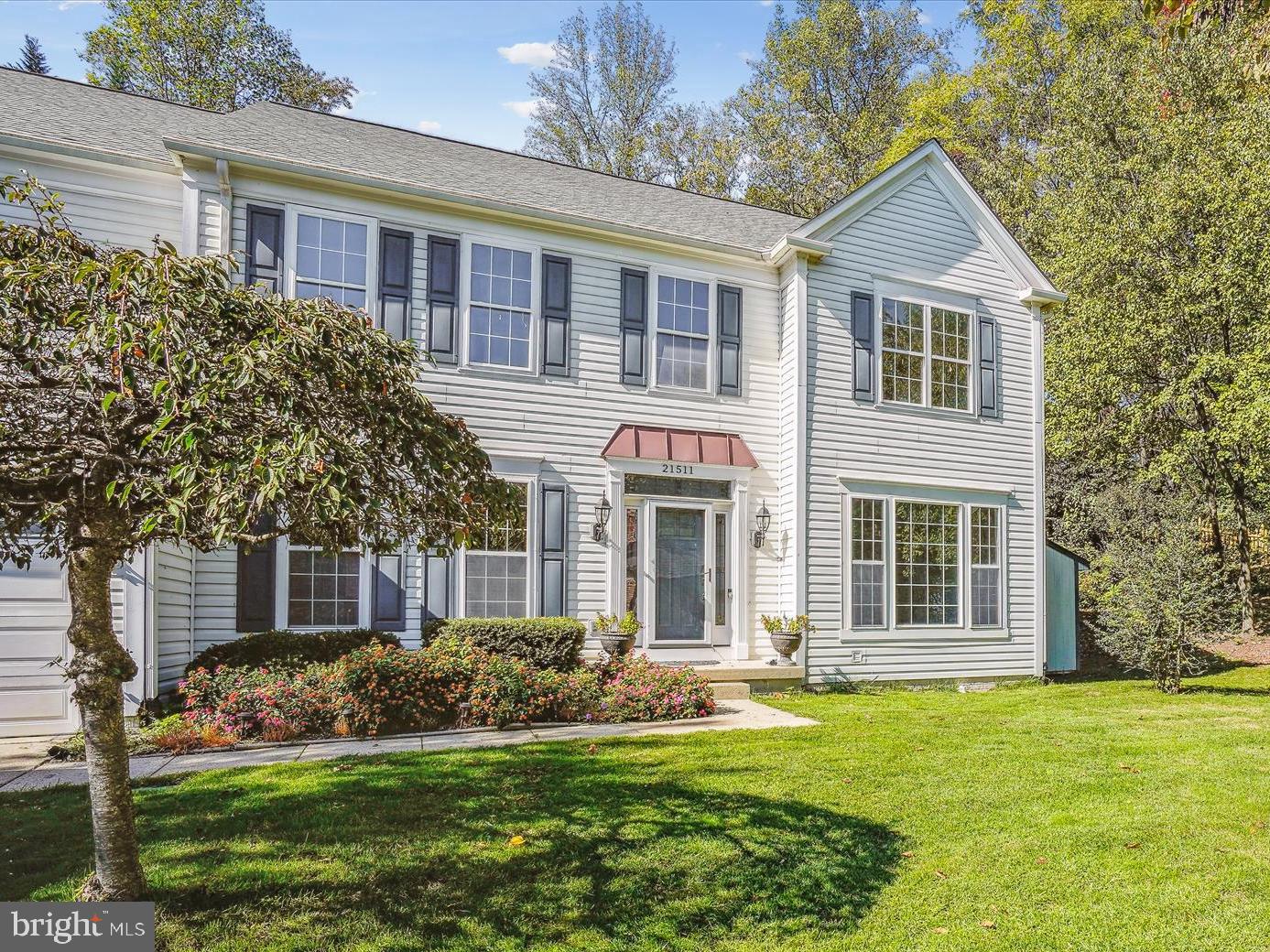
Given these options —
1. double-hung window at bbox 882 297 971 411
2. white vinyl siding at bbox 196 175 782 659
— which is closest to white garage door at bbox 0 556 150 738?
white vinyl siding at bbox 196 175 782 659

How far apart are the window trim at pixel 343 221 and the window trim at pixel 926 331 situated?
6.59 meters

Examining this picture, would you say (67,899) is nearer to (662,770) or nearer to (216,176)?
(662,770)

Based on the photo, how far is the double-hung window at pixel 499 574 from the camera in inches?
359

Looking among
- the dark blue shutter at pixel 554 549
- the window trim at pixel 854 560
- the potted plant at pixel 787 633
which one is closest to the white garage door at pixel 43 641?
the dark blue shutter at pixel 554 549

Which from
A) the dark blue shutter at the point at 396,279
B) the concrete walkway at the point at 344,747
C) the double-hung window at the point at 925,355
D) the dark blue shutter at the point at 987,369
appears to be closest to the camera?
the concrete walkway at the point at 344,747

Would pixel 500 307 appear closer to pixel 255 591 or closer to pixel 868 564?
pixel 255 591

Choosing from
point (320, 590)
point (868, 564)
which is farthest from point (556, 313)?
point (868, 564)

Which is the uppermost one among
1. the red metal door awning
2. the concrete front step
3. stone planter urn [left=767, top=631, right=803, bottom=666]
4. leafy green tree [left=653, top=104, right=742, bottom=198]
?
leafy green tree [left=653, top=104, right=742, bottom=198]

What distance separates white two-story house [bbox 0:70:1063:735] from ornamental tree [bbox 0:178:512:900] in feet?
14.3

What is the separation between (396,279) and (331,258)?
71 cm

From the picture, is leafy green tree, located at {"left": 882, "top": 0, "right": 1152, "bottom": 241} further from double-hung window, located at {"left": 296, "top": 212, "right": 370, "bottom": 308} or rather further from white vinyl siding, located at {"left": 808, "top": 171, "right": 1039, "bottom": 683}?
double-hung window, located at {"left": 296, "top": 212, "right": 370, "bottom": 308}

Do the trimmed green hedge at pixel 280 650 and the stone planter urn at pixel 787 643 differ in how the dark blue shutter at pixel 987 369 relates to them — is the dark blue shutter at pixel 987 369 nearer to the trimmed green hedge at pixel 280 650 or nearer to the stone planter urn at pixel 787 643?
the stone planter urn at pixel 787 643

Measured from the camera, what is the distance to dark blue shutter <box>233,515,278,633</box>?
823 cm

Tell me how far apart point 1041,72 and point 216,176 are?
20.4 m
